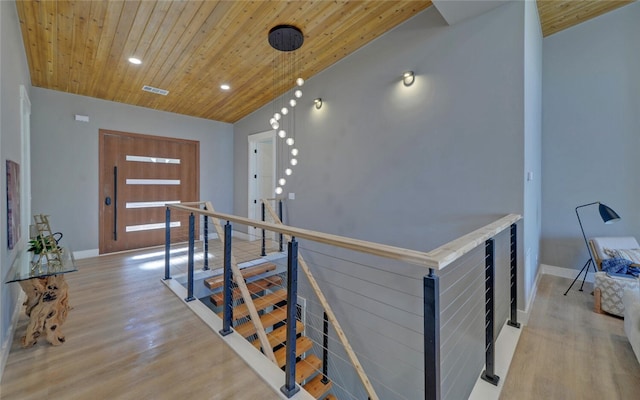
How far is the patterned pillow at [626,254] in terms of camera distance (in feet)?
9.58

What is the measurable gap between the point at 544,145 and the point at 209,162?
6104 millimetres

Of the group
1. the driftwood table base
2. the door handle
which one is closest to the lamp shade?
the driftwood table base

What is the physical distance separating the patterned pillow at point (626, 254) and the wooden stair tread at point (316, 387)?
3.52m

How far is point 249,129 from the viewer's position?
5922 millimetres

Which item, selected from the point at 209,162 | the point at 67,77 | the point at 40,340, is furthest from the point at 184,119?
the point at 40,340

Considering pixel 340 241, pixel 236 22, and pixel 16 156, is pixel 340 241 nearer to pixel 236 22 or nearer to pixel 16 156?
pixel 236 22

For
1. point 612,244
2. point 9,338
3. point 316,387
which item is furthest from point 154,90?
point 612,244

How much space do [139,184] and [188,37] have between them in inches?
123

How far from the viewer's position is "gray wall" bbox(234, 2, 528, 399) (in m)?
2.71

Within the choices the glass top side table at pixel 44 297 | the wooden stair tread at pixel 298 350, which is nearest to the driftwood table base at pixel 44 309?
the glass top side table at pixel 44 297

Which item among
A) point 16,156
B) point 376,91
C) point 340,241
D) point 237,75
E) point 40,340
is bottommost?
point 40,340

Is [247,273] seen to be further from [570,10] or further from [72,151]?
[570,10]

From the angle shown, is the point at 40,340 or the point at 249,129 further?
the point at 249,129

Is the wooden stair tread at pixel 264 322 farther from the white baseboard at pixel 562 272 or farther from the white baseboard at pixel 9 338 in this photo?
the white baseboard at pixel 562 272
